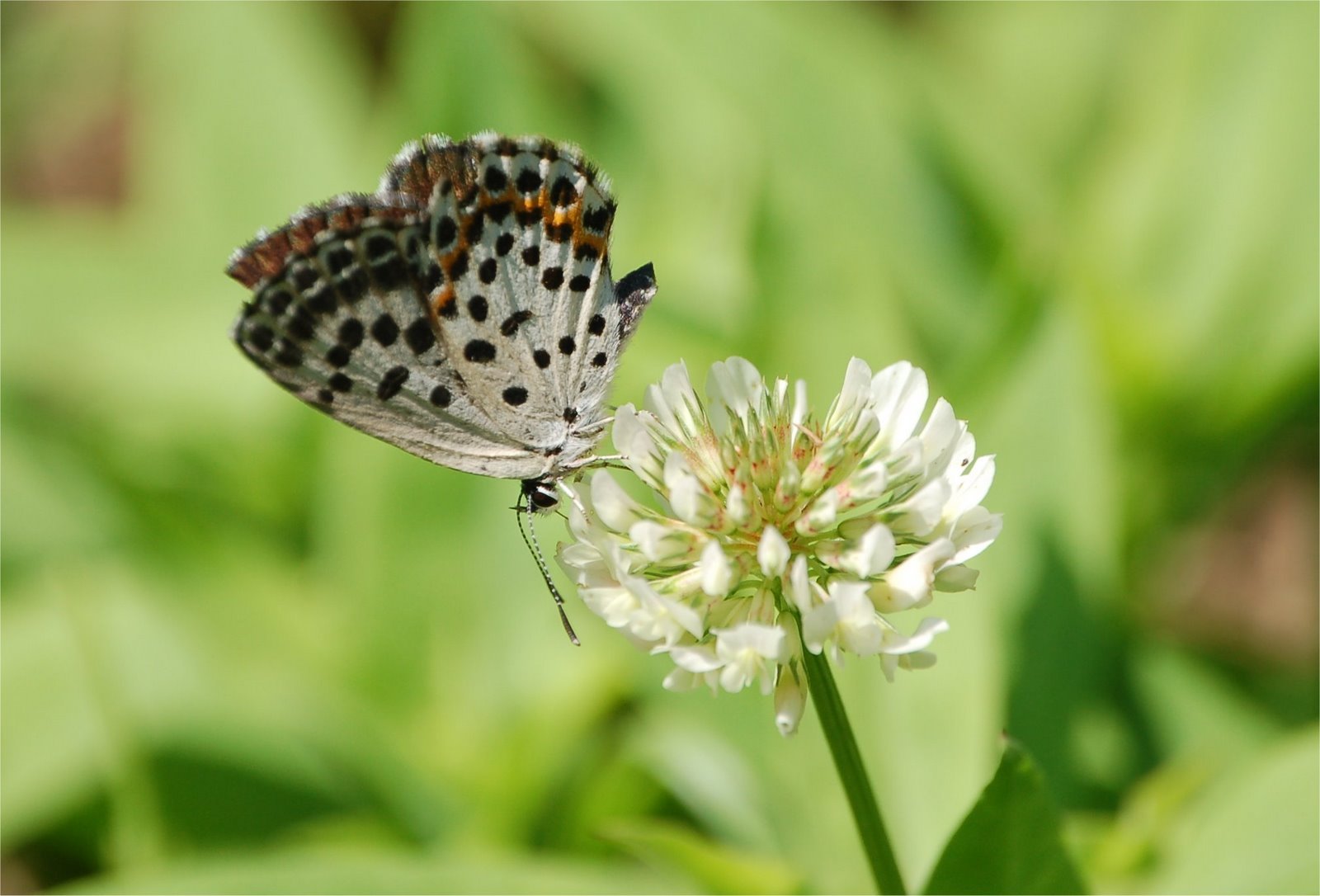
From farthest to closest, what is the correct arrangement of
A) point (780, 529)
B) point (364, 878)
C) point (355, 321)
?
point (364, 878)
point (355, 321)
point (780, 529)

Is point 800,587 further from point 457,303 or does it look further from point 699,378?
point 699,378

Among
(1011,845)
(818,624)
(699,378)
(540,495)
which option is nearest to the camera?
(818,624)

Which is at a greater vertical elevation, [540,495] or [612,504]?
[612,504]

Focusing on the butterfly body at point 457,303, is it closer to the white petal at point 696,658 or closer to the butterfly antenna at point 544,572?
the butterfly antenna at point 544,572

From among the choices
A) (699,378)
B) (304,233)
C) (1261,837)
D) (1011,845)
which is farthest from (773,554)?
(699,378)

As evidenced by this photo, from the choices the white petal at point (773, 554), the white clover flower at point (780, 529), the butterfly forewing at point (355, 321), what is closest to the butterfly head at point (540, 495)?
the butterfly forewing at point (355, 321)

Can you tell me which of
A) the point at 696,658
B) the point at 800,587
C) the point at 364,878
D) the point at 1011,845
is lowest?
the point at 364,878

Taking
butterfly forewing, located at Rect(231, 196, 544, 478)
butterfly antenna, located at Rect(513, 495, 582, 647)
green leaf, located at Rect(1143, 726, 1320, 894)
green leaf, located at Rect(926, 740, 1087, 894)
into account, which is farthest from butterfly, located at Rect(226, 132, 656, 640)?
green leaf, located at Rect(1143, 726, 1320, 894)
